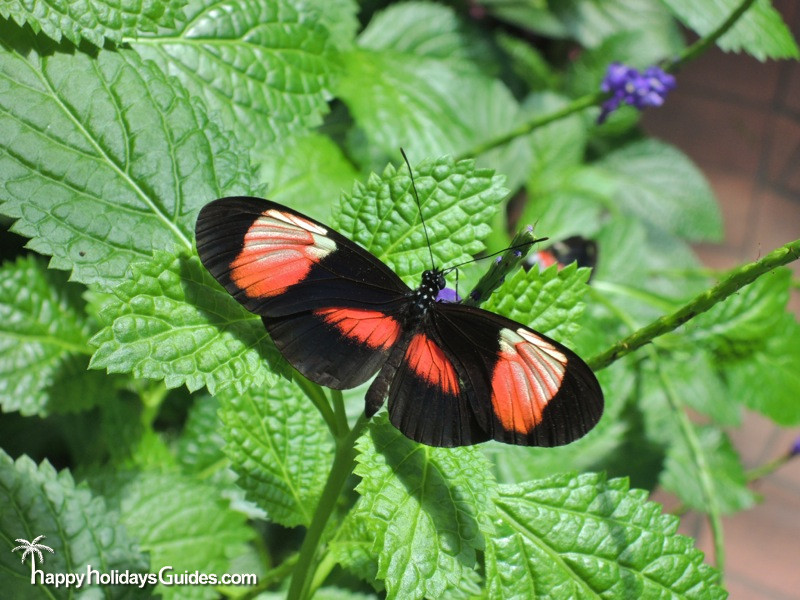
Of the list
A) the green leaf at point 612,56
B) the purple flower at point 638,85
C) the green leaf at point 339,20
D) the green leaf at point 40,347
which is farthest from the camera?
the green leaf at point 612,56

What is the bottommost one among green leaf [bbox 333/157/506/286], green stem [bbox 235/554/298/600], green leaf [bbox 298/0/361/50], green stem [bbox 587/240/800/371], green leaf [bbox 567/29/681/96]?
green stem [bbox 235/554/298/600]

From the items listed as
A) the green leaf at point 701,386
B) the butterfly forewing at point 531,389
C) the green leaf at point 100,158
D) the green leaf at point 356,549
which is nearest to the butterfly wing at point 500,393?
the butterfly forewing at point 531,389

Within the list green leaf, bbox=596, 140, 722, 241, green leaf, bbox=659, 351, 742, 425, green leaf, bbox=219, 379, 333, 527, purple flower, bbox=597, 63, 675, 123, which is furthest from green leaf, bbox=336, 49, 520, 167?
green leaf, bbox=659, 351, 742, 425

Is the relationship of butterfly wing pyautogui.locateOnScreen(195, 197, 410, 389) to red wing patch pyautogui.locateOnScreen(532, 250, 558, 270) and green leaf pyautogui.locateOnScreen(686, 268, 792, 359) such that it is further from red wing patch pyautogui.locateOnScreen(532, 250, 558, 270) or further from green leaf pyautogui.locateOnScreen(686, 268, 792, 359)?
green leaf pyautogui.locateOnScreen(686, 268, 792, 359)

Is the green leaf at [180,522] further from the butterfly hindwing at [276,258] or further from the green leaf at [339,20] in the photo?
the green leaf at [339,20]

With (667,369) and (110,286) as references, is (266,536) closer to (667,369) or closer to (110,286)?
(110,286)

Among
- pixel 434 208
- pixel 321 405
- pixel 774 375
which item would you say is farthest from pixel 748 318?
pixel 321 405
